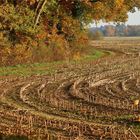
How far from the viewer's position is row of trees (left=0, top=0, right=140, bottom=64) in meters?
47.9

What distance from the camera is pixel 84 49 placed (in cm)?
6625

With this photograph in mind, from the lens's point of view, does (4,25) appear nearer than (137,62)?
Yes

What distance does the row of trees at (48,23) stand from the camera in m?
47.9

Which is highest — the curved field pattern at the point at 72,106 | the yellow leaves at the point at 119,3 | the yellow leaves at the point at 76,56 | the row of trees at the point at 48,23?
the yellow leaves at the point at 119,3

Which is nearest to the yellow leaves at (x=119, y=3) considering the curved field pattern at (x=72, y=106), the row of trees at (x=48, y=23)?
the row of trees at (x=48, y=23)

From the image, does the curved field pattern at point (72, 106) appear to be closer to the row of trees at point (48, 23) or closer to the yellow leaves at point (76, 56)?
the row of trees at point (48, 23)

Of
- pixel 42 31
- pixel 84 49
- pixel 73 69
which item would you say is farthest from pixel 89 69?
pixel 84 49

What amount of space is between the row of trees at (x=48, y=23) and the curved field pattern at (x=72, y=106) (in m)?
6.13

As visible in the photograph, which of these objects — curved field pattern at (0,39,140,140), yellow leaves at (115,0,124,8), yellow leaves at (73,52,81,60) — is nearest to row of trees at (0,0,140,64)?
yellow leaves at (115,0,124,8)

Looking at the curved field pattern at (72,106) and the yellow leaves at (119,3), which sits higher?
the yellow leaves at (119,3)

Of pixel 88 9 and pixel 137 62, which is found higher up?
pixel 88 9

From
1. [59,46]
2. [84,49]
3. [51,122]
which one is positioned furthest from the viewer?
[84,49]

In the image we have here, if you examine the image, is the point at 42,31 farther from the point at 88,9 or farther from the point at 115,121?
the point at 115,121

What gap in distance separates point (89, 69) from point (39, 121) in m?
24.2
